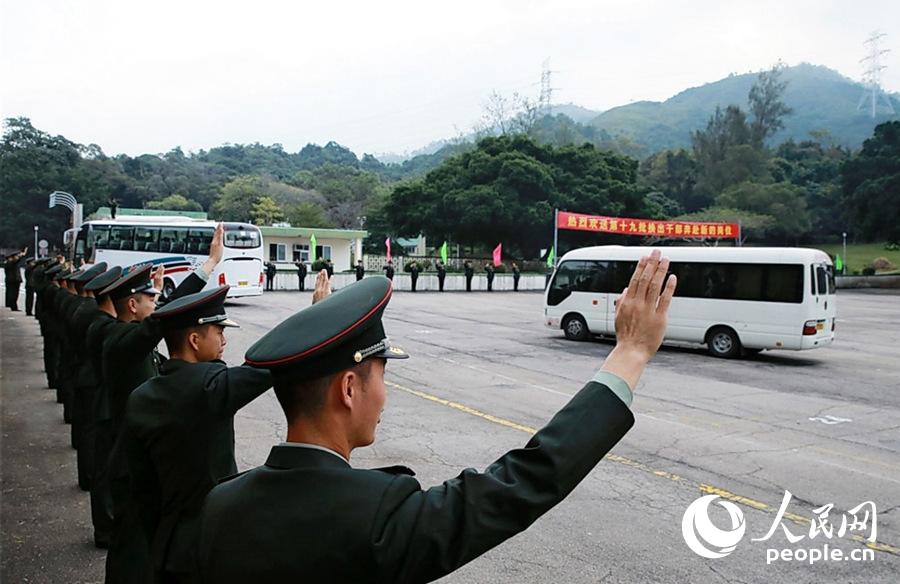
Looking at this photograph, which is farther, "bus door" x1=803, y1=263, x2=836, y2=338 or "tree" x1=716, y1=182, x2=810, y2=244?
"tree" x1=716, y1=182, x2=810, y2=244

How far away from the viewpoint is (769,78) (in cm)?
9575

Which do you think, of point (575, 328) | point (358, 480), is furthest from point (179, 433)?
point (575, 328)

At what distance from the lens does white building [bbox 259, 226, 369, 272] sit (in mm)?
43688

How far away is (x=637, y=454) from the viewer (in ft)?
22.7

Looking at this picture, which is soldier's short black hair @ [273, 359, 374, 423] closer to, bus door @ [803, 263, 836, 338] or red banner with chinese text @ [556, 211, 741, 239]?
bus door @ [803, 263, 836, 338]

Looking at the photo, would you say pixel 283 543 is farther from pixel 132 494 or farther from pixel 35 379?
pixel 35 379

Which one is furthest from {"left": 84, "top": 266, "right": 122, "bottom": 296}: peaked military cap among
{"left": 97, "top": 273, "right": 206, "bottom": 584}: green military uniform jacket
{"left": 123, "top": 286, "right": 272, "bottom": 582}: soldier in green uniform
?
{"left": 123, "top": 286, "right": 272, "bottom": 582}: soldier in green uniform

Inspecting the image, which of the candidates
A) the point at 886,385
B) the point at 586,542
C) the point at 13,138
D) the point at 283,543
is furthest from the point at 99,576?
the point at 13,138

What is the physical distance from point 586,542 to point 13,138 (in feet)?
222

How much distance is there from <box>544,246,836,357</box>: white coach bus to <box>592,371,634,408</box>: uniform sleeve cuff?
12.2 meters

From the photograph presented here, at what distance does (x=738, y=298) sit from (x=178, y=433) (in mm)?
13602

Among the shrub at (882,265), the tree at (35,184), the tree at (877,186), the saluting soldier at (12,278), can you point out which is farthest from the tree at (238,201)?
the shrub at (882,265)

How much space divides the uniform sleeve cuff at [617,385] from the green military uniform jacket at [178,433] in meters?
1.57

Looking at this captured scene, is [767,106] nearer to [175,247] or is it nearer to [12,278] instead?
[175,247]
